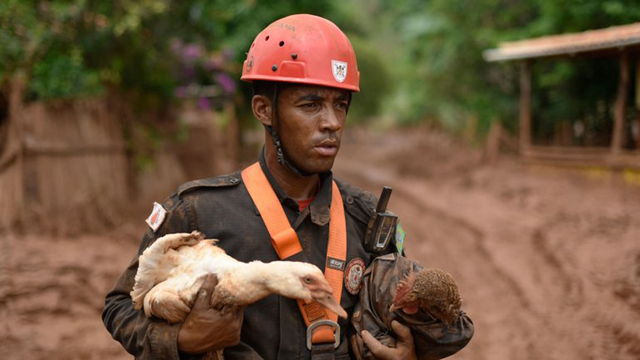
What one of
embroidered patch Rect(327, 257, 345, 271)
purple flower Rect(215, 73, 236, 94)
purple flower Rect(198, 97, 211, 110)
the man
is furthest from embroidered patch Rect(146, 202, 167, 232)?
purple flower Rect(198, 97, 211, 110)

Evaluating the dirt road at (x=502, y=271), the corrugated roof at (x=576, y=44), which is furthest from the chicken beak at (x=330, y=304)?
the corrugated roof at (x=576, y=44)

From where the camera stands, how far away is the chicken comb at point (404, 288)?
2484 millimetres

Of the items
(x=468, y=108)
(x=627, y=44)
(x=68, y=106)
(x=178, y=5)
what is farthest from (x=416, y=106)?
(x=68, y=106)

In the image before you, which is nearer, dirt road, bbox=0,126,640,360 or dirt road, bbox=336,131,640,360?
dirt road, bbox=0,126,640,360

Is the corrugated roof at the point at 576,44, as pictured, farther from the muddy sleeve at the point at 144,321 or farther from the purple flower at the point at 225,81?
the muddy sleeve at the point at 144,321

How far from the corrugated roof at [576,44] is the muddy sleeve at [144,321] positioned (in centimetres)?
1183

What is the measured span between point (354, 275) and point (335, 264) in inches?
5.2

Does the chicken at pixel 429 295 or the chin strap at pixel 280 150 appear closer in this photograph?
the chicken at pixel 429 295

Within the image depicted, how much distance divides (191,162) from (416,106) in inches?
642

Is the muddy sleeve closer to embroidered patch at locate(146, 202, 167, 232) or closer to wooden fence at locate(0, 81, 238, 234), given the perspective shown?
embroidered patch at locate(146, 202, 167, 232)

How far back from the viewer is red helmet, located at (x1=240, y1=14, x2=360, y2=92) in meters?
2.64

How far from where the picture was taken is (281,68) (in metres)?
2.67

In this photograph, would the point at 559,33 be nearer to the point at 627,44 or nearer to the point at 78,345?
the point at 627,44

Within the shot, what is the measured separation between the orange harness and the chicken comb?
0.89ft
